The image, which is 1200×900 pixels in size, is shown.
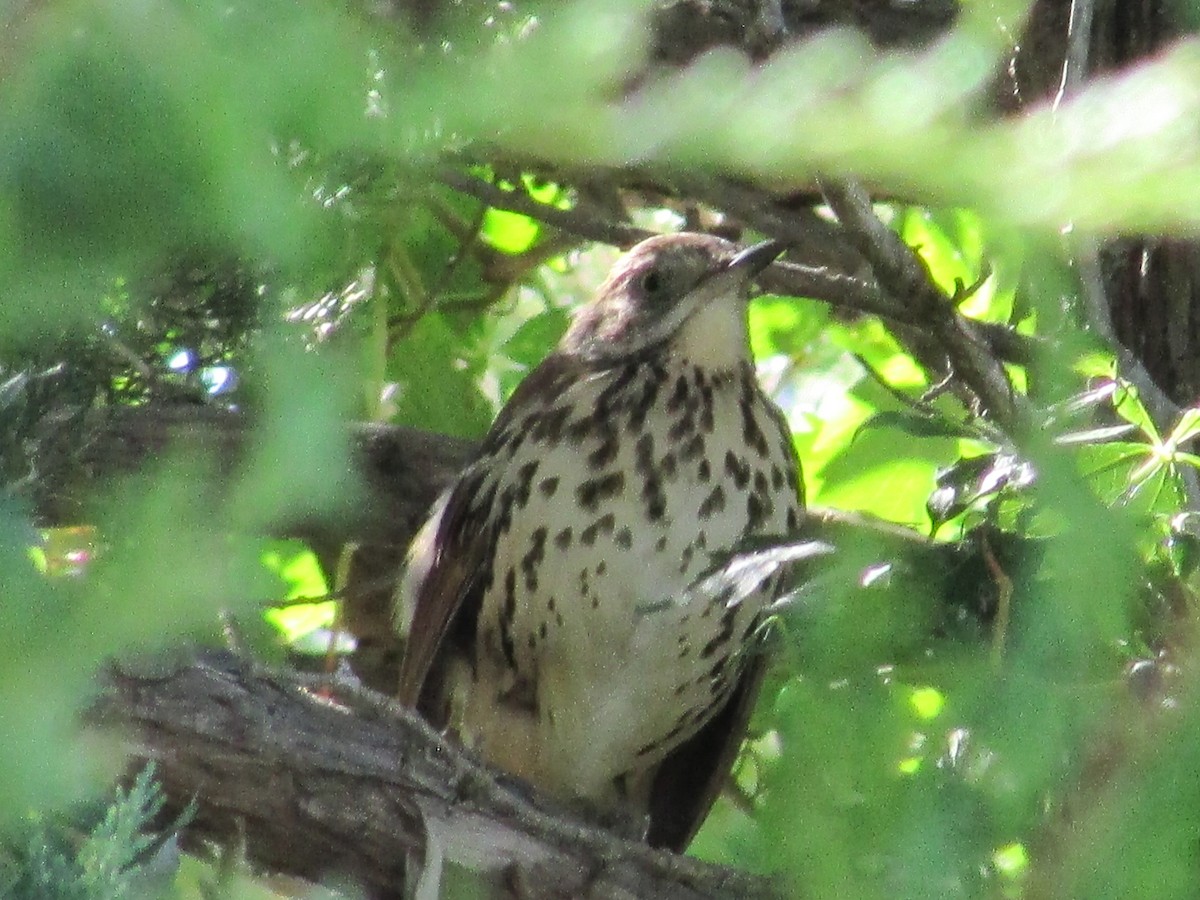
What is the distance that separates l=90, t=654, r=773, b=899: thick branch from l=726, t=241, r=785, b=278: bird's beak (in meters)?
1.10

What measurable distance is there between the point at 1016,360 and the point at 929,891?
191cm

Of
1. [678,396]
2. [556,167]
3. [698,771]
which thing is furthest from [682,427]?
[556,167]

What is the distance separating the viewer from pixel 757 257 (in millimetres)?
3037

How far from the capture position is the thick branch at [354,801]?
215 cm

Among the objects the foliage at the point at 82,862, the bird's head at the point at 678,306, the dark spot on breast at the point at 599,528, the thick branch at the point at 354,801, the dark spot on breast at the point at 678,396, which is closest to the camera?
the foliage at the point at 82,862

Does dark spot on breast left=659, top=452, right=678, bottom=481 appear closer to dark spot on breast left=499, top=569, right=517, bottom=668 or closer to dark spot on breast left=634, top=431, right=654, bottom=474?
dark spot on breast left=634, top=431, right=654, bottom=474

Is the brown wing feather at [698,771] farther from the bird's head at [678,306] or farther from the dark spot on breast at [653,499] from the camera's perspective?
the bird's head at [678,306]

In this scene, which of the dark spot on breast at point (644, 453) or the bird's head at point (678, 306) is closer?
the dark spot on breast at point (644, 453)

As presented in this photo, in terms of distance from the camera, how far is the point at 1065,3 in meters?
3.24

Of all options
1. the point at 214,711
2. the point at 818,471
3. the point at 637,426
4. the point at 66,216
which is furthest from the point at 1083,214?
the point at 818,471

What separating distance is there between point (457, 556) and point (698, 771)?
796mm

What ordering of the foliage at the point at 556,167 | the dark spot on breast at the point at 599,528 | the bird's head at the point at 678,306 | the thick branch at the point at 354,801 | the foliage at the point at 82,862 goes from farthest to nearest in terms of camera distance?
the bird's head at the point at 678,306, the dark spot on breast at the point at 599,528, the thick branch at the point at 354,801, the foliage at the point at 82,862, the foliage at the point at 556,167

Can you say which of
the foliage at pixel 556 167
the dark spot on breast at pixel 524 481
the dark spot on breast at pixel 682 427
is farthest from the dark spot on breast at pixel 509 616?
the foliage at pixel 556 167

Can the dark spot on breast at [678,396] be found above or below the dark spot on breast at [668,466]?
above
